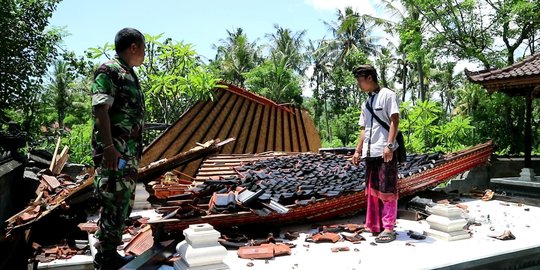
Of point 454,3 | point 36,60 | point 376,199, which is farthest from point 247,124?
point 454,3

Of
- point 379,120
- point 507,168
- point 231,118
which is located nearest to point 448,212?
point 379,120

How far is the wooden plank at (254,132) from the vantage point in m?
8.69

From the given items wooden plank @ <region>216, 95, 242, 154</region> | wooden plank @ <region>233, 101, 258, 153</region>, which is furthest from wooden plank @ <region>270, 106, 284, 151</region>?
wooden plank @ <region>216, 95, 242, 154</region>

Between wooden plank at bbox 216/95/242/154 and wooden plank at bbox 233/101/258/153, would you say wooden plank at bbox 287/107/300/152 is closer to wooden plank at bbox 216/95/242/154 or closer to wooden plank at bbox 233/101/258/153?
wooden plank at bbox 233/101/258/153

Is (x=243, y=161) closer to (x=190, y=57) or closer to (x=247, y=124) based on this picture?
(x=247, y=124)

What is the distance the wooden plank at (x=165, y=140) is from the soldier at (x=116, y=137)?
415 centimetres

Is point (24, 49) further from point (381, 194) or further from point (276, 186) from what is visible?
point (381, 194)

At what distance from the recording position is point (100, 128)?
8.57 ft

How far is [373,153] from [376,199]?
1.47ft

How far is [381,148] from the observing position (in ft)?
11.9

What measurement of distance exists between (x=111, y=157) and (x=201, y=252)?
2.86ft

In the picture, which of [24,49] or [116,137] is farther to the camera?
[24,49]

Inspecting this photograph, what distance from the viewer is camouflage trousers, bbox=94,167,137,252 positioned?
8.95ft

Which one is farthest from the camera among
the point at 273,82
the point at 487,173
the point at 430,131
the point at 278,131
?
the point at 273,82
